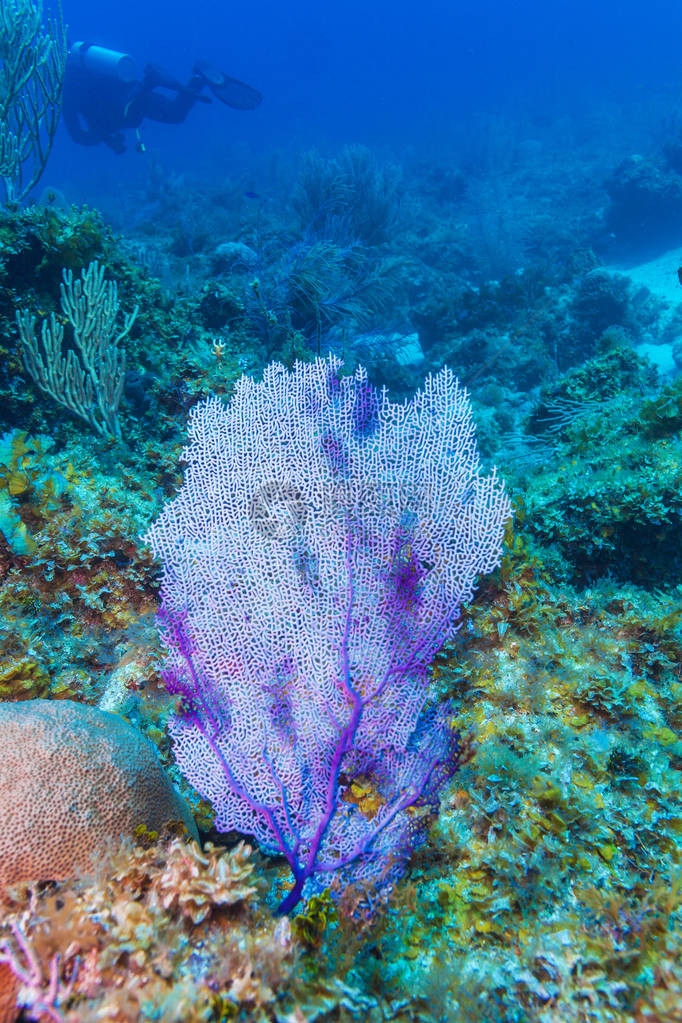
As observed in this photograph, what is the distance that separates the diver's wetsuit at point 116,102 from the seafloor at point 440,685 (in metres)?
16.5

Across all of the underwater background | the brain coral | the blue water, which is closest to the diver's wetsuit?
the blue water

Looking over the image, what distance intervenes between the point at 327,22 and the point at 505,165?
122383 millimetres

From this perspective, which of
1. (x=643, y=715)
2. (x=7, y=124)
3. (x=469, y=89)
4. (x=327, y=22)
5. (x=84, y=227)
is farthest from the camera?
(x=327, y=22)

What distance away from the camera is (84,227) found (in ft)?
18.6

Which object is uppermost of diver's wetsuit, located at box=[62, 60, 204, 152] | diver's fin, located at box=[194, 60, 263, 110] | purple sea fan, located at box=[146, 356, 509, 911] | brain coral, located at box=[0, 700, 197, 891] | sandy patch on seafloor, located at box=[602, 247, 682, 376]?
diver's fin, located at box=[194, 60, 263, 110]

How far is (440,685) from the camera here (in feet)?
10.4

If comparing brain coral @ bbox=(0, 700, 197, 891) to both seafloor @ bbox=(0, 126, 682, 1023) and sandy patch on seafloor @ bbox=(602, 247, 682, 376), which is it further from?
sandy patch on seafloor @ bbox=(602, 247, 682, 376)

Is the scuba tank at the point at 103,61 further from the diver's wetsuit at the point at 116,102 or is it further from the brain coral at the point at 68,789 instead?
the brain coral at the point at 68,789

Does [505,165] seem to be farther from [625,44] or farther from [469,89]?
[625,44]

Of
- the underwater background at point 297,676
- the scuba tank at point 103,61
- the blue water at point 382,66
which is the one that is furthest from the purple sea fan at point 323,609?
the blue water at point 382,66

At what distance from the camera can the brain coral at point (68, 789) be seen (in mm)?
2010

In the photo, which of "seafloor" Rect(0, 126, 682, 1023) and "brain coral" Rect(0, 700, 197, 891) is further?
"brain coral" Rect(0, 700, 197, 891)

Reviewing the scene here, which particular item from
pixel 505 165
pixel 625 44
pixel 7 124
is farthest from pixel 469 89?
pixel 7 124

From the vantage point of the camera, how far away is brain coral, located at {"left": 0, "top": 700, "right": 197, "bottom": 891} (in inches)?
79.1
